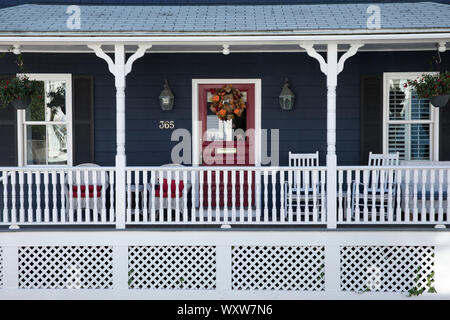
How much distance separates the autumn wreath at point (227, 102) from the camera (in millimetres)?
8383

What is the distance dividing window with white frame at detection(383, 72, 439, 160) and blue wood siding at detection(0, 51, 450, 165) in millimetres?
499

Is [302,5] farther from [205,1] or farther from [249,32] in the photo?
[249,32]

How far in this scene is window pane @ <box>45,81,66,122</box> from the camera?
8.31m

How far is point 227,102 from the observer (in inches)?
330

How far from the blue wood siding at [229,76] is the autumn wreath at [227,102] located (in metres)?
0.25

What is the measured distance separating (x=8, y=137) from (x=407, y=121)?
6.43 meters

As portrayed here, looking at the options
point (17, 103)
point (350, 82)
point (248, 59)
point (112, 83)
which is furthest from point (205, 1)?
point (17, 103)

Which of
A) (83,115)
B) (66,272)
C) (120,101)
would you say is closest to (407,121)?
(120,101)

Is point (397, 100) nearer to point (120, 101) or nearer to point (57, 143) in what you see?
point (120, 101)

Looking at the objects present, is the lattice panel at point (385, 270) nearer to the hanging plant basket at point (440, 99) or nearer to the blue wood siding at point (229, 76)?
the hanging plant basket at point (440, 99)

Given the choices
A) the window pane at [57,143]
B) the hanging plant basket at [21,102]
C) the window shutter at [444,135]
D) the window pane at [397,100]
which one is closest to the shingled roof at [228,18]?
the hanging plant basket at [21,102]
